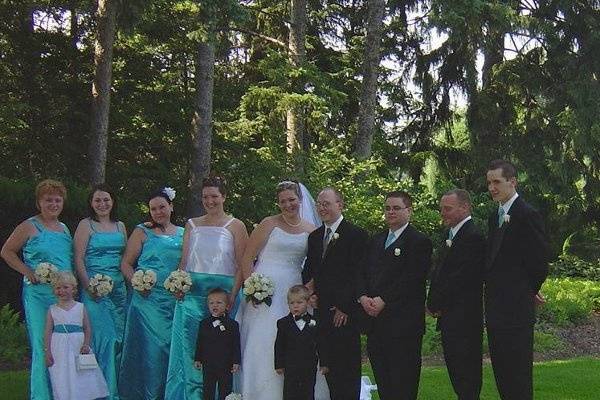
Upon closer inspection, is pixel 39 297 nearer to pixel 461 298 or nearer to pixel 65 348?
pixel 65 348

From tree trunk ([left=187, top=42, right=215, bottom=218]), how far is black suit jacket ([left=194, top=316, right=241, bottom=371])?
1058 centimetres

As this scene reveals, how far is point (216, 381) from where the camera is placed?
649 centimetres

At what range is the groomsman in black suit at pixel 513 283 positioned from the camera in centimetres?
570

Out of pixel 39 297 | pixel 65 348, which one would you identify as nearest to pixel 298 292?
pixel 65 348

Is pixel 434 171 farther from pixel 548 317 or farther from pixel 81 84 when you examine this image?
pixel 81 84

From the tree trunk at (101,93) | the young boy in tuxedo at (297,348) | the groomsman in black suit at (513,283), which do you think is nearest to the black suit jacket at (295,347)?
the young boy in tuxedo at (297,348)

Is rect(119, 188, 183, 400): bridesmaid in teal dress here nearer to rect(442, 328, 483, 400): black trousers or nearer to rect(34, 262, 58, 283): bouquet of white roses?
rect(34, 262, 58, 283): bouquet of white roses

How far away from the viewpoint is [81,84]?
17.5 meters

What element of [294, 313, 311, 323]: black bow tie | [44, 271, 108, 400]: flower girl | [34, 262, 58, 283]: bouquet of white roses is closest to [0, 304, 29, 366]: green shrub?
[44, 271, 108, 400]: flower girl

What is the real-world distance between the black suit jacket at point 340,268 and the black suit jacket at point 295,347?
20 centimetres

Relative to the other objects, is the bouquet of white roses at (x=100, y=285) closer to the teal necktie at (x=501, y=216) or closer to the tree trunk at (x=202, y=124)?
the teal necktie at (x=501, y=216)

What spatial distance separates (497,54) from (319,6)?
5.97m

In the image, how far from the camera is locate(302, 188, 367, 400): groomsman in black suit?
622 centimetres

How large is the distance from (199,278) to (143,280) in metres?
0.51
